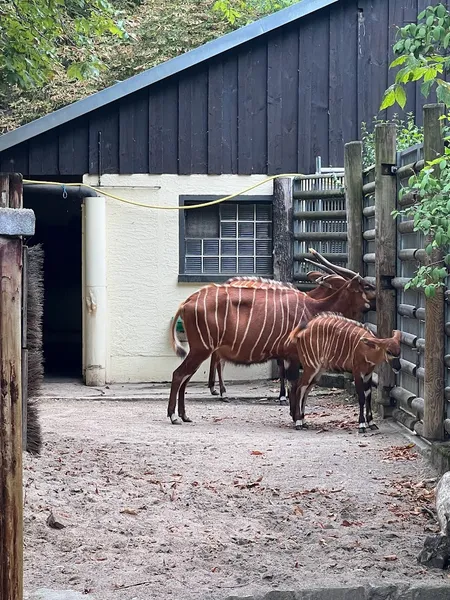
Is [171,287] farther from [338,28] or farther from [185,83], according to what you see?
[338,28]

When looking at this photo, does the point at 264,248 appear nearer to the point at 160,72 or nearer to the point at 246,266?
the point at 246,266

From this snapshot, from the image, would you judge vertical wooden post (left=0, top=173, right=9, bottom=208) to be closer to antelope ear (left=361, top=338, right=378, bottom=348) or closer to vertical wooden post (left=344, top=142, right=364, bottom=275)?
antelope ear (left=361, top=338, right=378, bottom=348)

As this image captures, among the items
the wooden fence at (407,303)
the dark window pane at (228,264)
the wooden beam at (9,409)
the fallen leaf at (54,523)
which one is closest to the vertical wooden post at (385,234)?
the wooden fence at (407,303)

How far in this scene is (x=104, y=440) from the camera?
834 cm

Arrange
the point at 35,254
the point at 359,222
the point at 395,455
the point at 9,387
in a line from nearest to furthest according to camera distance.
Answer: the point at 9,387 → the point at 35,254 → the point at 395,455 → the point at 359,222

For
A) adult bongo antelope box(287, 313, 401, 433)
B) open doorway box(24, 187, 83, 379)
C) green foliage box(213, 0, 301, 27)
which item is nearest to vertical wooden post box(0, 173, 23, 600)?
adult bongo antelope box(287, 313, 401, 433)

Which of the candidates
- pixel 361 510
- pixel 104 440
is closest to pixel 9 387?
pixel 361 510

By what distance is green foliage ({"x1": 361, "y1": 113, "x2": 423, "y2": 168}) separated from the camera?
35.9 feet

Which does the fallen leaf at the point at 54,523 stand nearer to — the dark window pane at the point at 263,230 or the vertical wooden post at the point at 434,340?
the vertical wooden post at the point at 434,340

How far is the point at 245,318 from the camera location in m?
10.4

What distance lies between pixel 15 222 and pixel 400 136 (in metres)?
8.43

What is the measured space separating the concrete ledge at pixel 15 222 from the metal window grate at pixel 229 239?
30.2ft

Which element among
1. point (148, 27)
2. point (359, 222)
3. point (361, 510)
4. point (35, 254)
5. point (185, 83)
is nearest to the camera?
point (361, 510)

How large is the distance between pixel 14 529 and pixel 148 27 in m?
15.9
